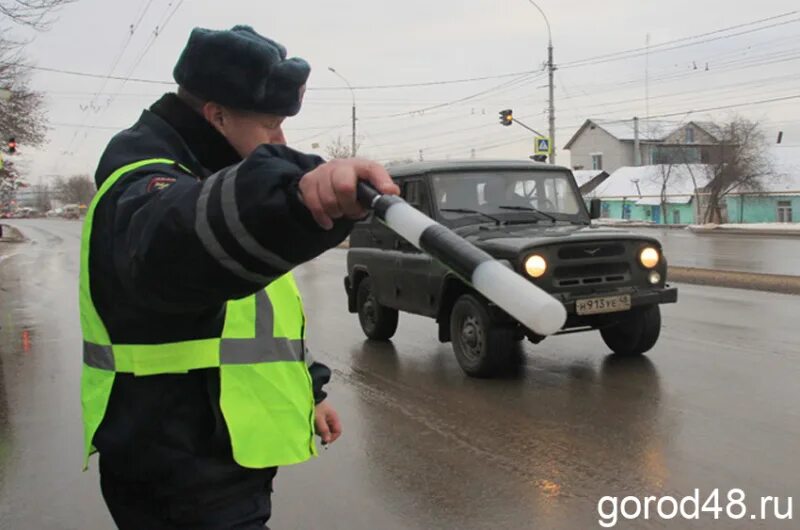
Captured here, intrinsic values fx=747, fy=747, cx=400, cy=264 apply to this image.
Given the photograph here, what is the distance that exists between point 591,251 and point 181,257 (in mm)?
5894

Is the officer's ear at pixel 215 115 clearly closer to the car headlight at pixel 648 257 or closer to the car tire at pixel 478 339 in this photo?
the car tire at pixel 478 339

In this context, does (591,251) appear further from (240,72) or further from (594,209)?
(240,72)

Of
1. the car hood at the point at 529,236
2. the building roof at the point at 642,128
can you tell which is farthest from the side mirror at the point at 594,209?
the building roof at the point at 642,128

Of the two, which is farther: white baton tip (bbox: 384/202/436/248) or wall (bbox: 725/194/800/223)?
wall (bbox: 725/194/800/223)

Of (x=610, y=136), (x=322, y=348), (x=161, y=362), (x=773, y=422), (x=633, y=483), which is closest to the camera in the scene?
(x=161, y=362)

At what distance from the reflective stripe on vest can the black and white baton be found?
552 mm

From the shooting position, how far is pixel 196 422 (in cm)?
163

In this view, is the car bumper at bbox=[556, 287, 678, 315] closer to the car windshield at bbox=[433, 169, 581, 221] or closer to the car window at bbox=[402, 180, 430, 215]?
the car windshield at bbox=[433, 169, 581, 221]

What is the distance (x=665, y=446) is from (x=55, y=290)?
49.0 ft

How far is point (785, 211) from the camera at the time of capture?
165 ft

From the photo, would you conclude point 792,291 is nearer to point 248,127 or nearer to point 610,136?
point 248,127

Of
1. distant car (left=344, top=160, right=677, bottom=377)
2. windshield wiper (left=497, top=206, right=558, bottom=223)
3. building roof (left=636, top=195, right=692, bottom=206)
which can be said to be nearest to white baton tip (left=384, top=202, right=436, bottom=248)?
distant car (left=344, top=160, right=677, bottom=377)

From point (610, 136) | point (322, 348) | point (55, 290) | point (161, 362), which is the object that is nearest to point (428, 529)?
point (161, 362)

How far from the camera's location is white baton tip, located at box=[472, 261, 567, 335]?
936mm
